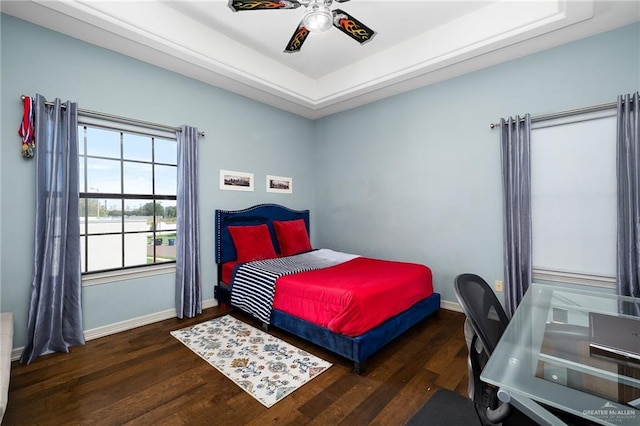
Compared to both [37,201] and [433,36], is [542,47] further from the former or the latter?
[37,201]

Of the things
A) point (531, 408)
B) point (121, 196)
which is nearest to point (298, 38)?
point (121, 196)

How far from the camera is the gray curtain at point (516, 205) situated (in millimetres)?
2895

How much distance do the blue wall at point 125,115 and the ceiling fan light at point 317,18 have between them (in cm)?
192

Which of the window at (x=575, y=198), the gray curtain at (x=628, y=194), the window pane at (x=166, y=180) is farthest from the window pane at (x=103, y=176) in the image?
the gray curtain at (x=628, y=194)

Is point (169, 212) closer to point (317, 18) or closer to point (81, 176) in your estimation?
point (81, 176)

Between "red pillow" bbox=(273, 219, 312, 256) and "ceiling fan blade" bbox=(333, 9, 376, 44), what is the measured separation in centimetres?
256

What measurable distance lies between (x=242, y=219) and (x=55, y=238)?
74.7 inches

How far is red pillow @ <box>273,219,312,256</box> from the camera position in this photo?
163 inches

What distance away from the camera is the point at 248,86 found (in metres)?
3.67

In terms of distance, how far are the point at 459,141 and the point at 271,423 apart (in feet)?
10.9

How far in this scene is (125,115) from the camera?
294 centimetres

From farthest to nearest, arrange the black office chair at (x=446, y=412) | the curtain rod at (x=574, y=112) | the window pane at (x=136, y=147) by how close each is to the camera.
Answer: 1. the window pane at (x=136, y=147)
2. the curtain rod at (x=574, y=112)
3. the black office chair at (x=446, y=412)

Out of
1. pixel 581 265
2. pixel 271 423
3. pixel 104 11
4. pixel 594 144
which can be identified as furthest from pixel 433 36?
pixel 271 423

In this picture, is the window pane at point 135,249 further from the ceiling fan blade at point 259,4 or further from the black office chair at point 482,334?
the black office chair at point 482,334
